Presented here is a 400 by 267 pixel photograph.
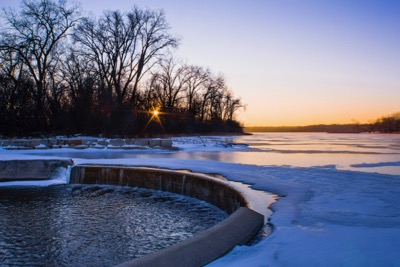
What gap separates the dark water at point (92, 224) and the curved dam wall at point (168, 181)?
0.26 m

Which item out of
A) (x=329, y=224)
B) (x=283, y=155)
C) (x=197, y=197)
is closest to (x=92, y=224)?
(x=197, y=197)

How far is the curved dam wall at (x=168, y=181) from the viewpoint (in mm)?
8019

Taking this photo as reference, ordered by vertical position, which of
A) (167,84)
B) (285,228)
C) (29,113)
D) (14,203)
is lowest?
(14,203)

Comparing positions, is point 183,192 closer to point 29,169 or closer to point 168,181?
point 168,181

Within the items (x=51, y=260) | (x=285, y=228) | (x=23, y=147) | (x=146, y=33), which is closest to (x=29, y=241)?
(x=51, y=260)

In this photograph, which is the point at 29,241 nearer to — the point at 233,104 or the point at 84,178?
the point at 84,178

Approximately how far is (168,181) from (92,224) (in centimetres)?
385

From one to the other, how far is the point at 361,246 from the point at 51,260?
3.93 meters

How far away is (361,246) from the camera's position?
4008 millimetres

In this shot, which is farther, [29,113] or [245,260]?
[29,113]

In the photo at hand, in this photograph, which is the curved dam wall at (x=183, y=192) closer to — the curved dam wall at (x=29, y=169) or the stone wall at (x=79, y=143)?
the curved dam wall at (x=29, y=169)

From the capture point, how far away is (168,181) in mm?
10453

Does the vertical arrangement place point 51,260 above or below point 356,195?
below

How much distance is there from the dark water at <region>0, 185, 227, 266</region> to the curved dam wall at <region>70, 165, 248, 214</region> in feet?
0.85
